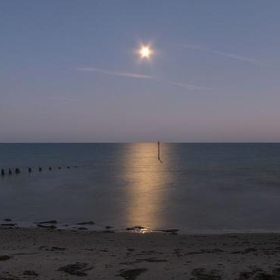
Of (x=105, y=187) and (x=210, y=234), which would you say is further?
(x=105, y=187)

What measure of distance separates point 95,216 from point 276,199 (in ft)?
57.5

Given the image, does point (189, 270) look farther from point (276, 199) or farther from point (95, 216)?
point (276, 199)

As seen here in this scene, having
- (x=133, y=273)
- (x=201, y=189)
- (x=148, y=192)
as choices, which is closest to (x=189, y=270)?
(x=133, y=273)

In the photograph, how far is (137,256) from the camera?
1466cm

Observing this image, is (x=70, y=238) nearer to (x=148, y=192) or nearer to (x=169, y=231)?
(x=169, y=231)

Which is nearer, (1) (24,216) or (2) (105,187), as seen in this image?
(1) (24,216)

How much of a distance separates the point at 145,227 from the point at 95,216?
554cm

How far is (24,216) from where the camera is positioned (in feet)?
96.7

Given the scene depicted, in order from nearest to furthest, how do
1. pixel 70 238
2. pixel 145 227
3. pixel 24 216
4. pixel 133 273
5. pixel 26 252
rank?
1. pixel 133 273
2. pixel 26 252
3. pixel 70 238
4. pixel 145 227
5. pixel 24 216

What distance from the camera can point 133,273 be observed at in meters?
11.6

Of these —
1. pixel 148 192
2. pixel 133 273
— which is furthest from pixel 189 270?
pixel 148 192

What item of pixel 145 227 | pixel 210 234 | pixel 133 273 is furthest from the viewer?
pixel 145 227

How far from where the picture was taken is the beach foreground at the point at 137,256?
11578 mm

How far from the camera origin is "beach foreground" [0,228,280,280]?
Answer: 1158 centimetres
